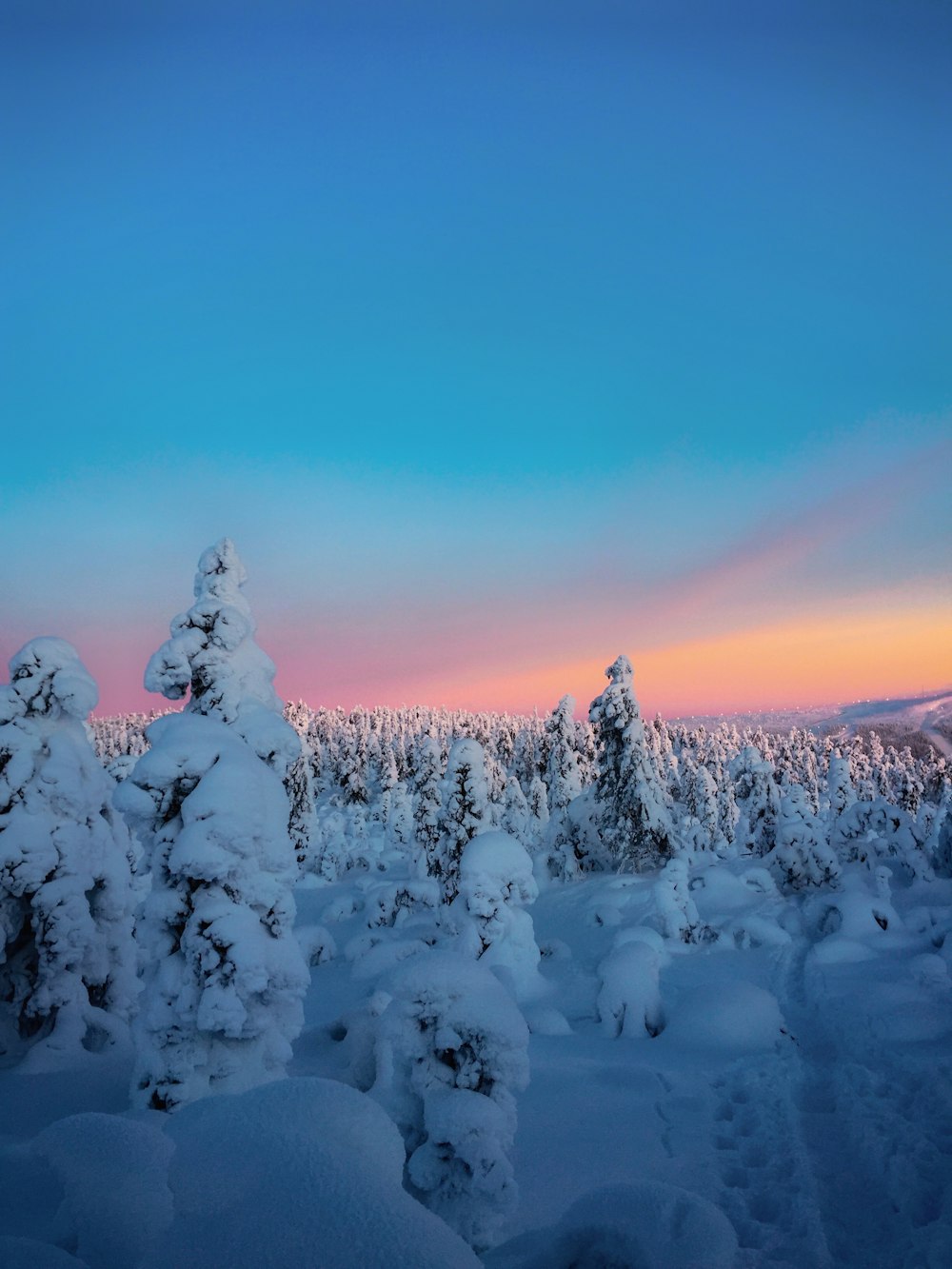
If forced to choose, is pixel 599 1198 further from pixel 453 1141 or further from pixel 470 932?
pixel 470 932

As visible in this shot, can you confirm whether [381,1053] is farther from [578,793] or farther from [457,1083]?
[578,793]

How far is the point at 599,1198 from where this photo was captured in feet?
14.3

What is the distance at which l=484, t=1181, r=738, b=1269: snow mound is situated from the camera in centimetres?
384

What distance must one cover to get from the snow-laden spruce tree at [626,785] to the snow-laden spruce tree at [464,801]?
24.5 ft

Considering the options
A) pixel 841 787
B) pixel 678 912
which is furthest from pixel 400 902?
pixel 841 787

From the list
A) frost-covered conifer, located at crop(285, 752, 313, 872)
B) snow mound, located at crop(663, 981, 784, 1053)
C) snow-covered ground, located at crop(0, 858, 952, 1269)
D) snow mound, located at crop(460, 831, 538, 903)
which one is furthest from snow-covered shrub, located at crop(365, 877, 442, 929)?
frost-covered conifer, located at crop(285, 752, 313, 872)

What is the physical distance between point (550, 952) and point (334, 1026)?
10.7m

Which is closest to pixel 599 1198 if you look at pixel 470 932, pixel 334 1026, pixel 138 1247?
pixel 138 1247

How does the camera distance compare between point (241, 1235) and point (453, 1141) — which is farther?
point (453, 1141)

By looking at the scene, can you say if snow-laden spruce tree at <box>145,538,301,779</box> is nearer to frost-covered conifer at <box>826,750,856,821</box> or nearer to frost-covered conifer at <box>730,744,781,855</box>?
frost-covered conifer at <box>730,744,781,855</box>

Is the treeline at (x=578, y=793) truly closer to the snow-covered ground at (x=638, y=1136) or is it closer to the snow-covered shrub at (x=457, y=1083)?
the snow-covered shrub at (x=457, y=1083)

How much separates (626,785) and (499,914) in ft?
51.6

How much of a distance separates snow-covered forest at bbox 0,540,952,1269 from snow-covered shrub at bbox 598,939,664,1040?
49mm

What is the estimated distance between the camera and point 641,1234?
3.96 metres
